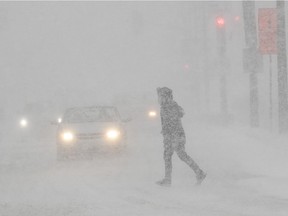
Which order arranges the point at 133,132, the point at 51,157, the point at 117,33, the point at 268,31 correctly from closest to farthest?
1. the point at 51,157
2. the point at 268,31
3. the point at 133,132
4. the point at 117,33

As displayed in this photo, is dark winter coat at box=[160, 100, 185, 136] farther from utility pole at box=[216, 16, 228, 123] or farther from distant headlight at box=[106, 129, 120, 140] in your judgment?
utility pole at box=[216, 16, 228, 123]

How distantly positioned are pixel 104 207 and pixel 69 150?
21.3 ft

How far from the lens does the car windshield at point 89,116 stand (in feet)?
55.8

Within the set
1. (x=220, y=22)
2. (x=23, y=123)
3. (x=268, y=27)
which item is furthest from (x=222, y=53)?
(x=268, y=27)

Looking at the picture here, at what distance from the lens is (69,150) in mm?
15547

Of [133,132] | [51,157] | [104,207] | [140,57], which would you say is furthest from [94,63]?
[104,207]

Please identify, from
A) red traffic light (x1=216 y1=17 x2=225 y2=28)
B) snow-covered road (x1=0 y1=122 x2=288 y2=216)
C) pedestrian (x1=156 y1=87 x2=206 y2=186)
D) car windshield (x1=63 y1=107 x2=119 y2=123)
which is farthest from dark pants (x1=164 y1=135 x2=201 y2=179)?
red traffic light (x1=216 y1=17 x2=225 y2=28)

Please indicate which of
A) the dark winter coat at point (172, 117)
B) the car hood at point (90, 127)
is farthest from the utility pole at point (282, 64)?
the dark winter coat at point (172, 117)

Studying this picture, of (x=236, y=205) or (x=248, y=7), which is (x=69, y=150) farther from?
(x=248, y=7)

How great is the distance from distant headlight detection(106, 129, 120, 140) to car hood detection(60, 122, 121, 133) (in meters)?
0.12

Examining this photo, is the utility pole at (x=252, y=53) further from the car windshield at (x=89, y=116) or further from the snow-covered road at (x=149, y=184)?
the car windshield at (x=89, y=116)

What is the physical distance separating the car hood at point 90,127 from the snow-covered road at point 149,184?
2.43ft

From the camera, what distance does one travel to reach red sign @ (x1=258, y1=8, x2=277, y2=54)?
18828 millimetres

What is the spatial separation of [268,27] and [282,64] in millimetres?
1217
